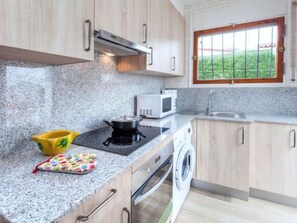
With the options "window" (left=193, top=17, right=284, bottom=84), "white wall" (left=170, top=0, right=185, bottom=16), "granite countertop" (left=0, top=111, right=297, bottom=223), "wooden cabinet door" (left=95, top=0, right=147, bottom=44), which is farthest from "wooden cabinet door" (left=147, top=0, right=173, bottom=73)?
"granite countertop" (left=0, top=111, right=297, bottom=223)

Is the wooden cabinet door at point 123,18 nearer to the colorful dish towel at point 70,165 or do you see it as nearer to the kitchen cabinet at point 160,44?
the kitchen cabinet at point 160,44

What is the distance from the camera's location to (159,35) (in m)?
Result: 1.79

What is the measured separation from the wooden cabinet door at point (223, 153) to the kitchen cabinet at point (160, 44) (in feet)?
2.62

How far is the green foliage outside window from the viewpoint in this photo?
89.1 inches

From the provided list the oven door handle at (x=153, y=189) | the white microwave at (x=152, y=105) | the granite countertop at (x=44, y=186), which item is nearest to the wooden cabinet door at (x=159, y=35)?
the white microwave at (x=152, y=105)

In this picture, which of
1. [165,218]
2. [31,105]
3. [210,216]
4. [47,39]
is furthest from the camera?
[210,216]

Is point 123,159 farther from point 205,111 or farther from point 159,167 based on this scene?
point 205,111

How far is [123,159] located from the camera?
2.84ft

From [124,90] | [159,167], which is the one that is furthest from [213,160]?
[124,90]

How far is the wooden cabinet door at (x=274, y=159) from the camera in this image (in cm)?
177

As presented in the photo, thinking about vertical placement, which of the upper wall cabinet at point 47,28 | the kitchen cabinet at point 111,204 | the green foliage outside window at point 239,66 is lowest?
the kitchen cabinet at point 111,204

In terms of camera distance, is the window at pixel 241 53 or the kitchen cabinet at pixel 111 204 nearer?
the kitchen cabinet at pixel 111 204

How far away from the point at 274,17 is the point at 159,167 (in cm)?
231

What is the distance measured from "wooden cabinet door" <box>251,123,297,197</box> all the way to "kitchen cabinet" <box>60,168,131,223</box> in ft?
5.34
